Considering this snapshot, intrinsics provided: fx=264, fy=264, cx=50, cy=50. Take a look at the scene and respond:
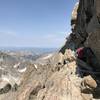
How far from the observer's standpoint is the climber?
32537 mm

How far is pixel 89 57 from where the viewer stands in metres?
33.8

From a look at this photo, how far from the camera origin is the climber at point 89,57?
107ft

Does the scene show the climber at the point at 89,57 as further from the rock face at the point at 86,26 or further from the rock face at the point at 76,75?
the rock face at the point at 86,26

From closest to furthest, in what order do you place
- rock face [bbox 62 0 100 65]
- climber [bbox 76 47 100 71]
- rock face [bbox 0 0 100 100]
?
rock face [bbox 0 0 100 100]
rock face [bbox 62 0 100 65]
climber [bbox 76 47 100 71]

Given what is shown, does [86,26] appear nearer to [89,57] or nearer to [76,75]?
[89,57]

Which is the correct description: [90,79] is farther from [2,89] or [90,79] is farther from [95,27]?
[2,89]

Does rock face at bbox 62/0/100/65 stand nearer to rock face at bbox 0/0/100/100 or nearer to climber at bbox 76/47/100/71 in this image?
rock face at bbox 0/0/100/100

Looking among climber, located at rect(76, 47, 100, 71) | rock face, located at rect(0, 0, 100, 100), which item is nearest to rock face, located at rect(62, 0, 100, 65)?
rock face, located at rect(0, 0, 100, 100)

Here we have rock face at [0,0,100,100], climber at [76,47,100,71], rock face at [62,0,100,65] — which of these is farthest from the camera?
climber at [76,47,100,71]

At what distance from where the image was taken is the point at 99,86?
93.0ft

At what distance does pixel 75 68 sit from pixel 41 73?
13.1m

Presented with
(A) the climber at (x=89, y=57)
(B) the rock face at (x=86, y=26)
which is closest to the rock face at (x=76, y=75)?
(B) the rock face at (x=86, y=26)

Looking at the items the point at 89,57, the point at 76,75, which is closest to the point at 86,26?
the point at 89,57

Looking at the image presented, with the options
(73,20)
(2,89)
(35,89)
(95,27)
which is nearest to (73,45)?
(73,20)
